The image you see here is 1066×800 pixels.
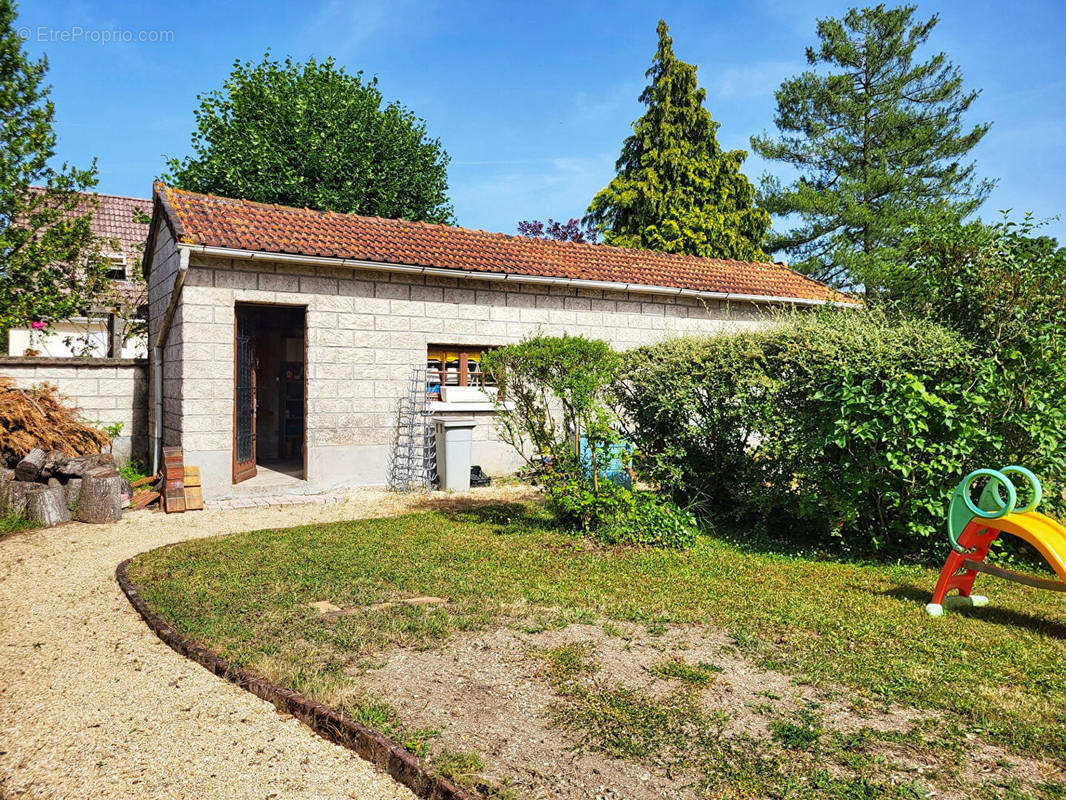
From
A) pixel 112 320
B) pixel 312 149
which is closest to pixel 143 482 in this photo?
pixel 112 320

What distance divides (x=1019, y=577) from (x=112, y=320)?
16909 millimetres

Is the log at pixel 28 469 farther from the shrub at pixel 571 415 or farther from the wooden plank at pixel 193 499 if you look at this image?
the shrub at pixel 571 415

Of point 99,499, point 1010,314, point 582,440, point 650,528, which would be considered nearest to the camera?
point 1010,314

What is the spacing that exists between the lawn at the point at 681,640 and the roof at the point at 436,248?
17.3ft

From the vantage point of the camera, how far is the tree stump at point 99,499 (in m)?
8.95

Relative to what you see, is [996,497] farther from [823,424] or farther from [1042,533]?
[823,424]

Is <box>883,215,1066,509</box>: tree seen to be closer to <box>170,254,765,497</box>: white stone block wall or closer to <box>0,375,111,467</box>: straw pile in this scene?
<box>170,254,765,497</box>: white stone block wall

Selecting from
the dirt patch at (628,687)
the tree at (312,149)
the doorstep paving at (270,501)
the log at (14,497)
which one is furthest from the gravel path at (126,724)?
the tree at (312,149)

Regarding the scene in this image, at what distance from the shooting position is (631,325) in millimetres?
14031

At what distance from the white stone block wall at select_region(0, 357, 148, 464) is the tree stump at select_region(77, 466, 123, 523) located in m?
3.60

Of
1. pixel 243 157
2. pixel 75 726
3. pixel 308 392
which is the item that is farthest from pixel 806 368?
pixel 243 157

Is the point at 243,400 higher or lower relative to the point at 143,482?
higher

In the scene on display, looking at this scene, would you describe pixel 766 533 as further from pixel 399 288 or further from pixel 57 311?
pixel 57 311

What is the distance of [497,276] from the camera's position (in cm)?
1238
